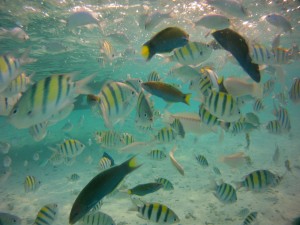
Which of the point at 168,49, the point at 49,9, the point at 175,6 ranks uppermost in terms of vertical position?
the point at 175,6

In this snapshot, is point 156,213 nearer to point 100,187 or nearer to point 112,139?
point 100,187

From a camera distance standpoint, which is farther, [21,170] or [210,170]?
[21,170]

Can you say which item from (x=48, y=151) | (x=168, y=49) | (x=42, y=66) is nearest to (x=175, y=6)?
(x=48, y=151)

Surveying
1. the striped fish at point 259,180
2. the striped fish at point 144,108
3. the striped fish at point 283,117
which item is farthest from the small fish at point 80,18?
the striped fish at point 259,180

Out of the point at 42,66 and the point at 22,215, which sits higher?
the point at 42,66

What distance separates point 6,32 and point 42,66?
36.6 feet

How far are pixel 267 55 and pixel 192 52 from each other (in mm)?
2074

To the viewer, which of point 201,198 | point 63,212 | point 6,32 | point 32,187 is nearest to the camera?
point 32,187

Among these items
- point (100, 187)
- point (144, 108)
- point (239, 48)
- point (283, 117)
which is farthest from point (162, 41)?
point (283, 117)

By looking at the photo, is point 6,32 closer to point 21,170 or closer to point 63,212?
point 21,170

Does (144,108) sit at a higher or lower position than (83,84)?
lower

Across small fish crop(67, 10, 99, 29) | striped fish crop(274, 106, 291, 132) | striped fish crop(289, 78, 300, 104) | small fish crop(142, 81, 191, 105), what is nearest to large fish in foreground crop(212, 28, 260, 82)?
small fish crop(142, 81, 191, 105)

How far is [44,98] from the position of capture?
2.52 m

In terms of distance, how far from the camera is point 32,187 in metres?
7.24
